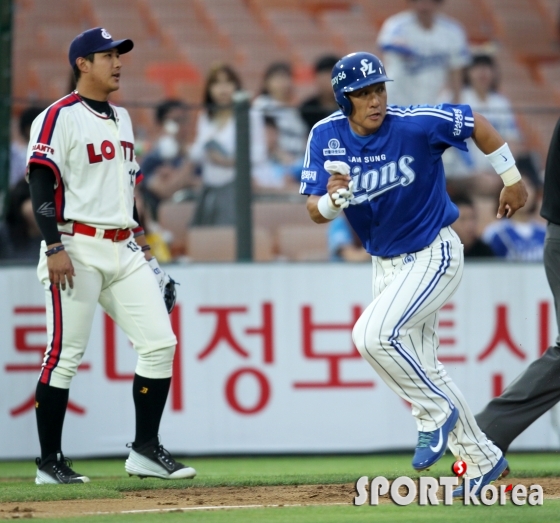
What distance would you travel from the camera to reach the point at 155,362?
578 cm

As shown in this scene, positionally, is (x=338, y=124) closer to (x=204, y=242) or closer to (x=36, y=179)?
(x=36, y=179)

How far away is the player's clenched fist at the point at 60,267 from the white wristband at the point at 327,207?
1341 mm

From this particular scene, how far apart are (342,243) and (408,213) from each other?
3.60 m

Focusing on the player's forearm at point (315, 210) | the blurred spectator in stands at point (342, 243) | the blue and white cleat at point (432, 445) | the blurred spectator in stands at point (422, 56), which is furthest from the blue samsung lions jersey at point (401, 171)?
the blurred spectator in stands at point (422, 56)

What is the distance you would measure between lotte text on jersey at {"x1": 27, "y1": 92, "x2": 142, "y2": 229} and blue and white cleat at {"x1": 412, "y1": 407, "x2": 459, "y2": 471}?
1913 mm

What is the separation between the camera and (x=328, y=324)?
26.3 feet

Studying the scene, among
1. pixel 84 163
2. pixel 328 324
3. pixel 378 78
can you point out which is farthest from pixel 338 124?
pixel 328 324

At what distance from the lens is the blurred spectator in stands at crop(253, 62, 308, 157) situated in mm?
8641

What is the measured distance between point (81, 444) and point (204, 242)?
5.93 feet

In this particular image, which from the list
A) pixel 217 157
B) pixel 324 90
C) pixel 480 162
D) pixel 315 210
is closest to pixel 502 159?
pixel 315 210

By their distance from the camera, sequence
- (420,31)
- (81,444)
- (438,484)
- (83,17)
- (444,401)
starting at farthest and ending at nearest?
(83,17), (420,31), (81,444), (438,484), (444,401)

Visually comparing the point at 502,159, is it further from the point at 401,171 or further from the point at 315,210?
the point at 315,210

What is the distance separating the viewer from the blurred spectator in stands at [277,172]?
9.17m

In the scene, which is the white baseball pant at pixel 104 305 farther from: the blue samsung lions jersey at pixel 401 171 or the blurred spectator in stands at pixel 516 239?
the blurred spectator in stands at pixel 516 239
